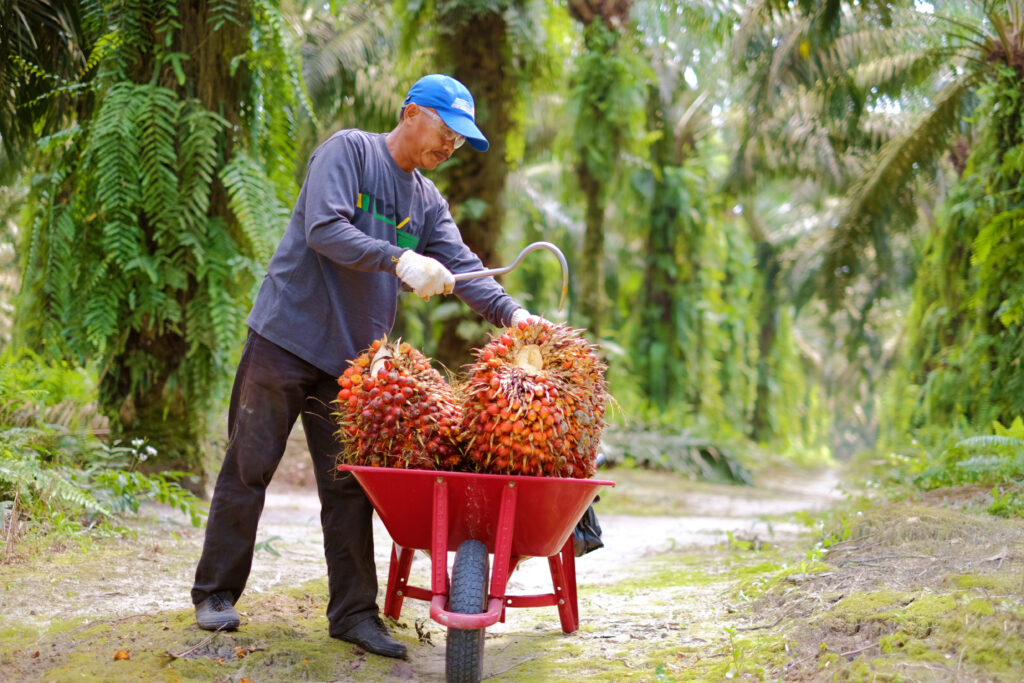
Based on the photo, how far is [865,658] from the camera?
9.13 feet

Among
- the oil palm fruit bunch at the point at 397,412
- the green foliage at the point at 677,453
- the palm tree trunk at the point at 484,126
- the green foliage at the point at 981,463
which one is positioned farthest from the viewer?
the green foliage at the point at 677,453

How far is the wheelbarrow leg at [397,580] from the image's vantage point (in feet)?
11.4

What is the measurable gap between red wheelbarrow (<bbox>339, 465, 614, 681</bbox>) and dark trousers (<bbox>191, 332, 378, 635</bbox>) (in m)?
0.35

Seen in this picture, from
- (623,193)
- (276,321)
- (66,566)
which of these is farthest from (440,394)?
(623,193)

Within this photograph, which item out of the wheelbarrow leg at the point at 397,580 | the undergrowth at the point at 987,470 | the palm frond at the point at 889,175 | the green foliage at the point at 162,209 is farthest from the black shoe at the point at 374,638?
the palm frond at the point at 889,175

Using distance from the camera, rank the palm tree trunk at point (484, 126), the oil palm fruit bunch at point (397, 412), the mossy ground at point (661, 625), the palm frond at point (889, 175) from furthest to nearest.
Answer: the palm frond at point (889, 175)
the palm tree trunk at point (484, 126)
the oil palm fruit bunch at point (397, 412)
the mossy ground at point (661, 625)

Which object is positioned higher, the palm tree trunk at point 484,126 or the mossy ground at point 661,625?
the palm tree trunk at point 484,126

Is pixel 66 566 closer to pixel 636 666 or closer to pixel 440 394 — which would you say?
pixel 440 394

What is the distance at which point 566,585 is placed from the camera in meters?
3.55

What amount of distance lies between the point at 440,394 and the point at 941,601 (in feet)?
5.88

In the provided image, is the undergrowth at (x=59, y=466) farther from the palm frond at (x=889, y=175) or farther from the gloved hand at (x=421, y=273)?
the palm frond at (x=889, y=175)

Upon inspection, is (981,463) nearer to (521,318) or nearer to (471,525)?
(521,318)

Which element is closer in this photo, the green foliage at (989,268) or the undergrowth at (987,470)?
the undergrowth at (987,470)

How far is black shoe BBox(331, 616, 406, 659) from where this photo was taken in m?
3.23
